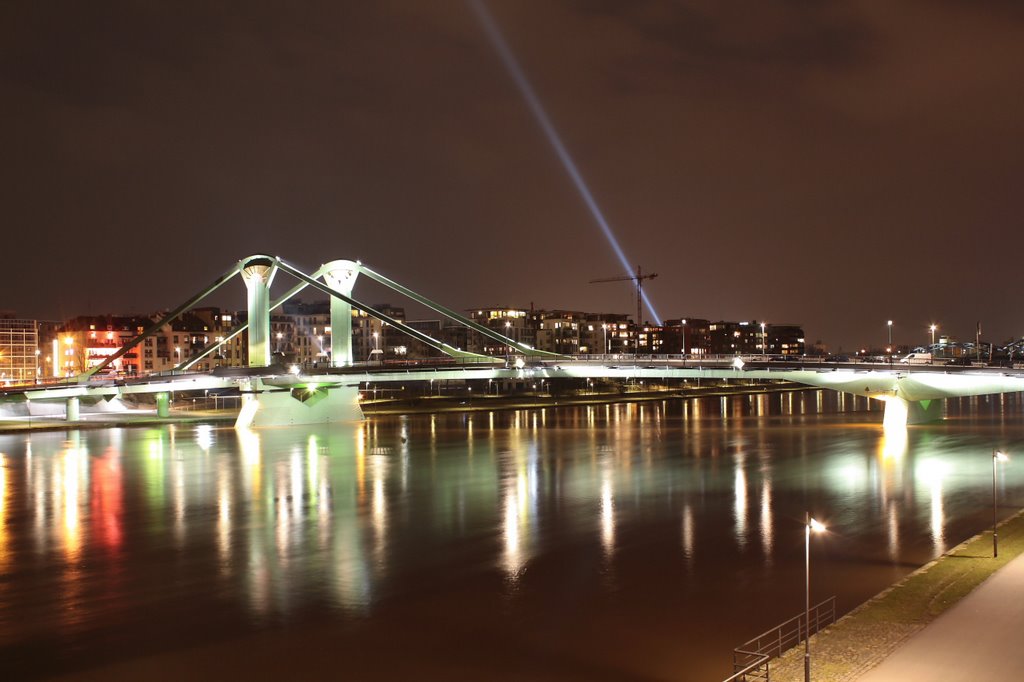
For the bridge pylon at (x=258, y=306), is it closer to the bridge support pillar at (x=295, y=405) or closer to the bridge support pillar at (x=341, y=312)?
the bridge support pillar at (x=295, y=405)

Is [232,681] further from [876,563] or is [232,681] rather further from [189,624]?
[876,563]

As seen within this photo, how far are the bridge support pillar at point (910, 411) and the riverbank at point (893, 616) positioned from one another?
3774cm

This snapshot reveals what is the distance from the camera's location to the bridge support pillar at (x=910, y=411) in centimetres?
5694

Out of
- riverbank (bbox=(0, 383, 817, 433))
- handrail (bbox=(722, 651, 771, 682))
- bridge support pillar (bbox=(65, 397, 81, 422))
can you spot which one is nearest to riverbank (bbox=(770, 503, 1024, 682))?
handrail (bbox=(722, 651, 771, 682))

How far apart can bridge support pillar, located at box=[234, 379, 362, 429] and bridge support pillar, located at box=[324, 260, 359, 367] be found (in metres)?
2.60

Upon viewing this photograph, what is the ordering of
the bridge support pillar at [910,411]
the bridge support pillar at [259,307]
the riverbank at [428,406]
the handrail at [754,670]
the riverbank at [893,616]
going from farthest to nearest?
the bridge support pillar at [259,307] → the riverbank at [428,406] → the bridge support pillar at [910,411] → the riverbank at [893,616] → the handrail at [754,670]

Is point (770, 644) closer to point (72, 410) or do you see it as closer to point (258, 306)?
point (258, 306)

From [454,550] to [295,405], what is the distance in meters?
45.7

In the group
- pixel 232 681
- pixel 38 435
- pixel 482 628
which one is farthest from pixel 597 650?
pixel 38 435

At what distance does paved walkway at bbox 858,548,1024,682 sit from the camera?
1258 cm

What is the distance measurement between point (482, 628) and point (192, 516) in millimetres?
16466

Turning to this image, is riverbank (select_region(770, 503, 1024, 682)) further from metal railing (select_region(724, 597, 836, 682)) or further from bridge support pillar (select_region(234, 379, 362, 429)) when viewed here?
bridge support pillar (select_region(234, 379, 362, 429))

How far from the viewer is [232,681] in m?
14.8

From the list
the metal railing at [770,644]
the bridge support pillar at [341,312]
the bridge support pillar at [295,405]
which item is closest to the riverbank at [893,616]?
the metal railing at [770,644]
